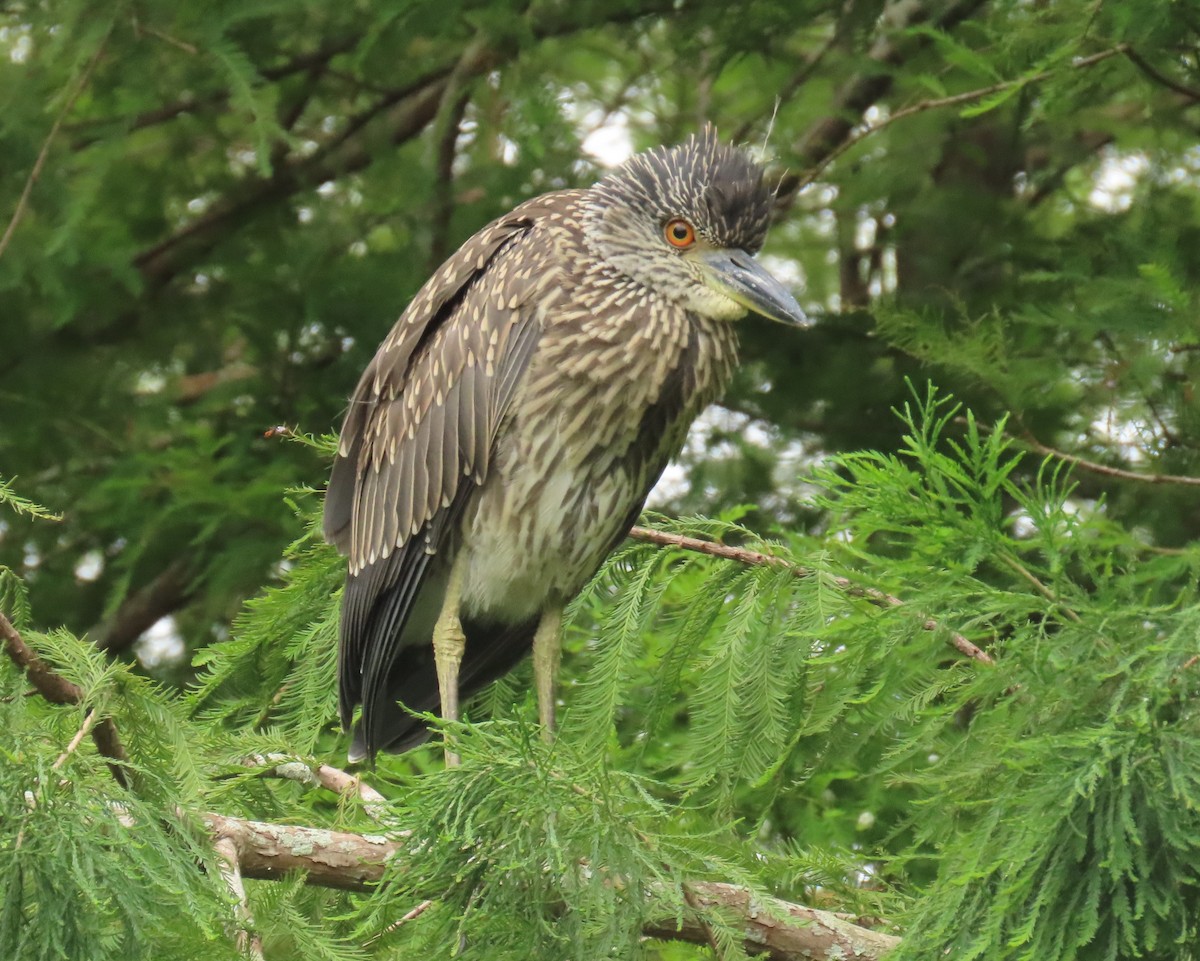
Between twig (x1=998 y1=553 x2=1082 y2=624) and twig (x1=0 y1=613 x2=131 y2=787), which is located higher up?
twig (x1=998 y1=553 x2=1082 y2=624)

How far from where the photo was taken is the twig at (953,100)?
402 centimetres

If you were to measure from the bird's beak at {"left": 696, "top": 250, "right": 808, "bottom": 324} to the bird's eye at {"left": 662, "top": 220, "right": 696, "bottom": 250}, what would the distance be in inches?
2.2

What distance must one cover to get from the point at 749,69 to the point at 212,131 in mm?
2129

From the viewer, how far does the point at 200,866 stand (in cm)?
262

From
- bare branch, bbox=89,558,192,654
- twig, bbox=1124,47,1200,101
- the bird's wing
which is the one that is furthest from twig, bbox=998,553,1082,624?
bare branch, bbox=89,558,192,654

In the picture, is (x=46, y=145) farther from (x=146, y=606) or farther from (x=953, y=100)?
(x=953, y=100)

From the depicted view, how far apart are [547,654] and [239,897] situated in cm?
169

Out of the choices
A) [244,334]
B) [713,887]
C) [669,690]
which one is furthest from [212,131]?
[713,887]

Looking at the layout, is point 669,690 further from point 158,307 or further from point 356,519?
point 158,307

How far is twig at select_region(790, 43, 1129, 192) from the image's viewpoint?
4023 mm

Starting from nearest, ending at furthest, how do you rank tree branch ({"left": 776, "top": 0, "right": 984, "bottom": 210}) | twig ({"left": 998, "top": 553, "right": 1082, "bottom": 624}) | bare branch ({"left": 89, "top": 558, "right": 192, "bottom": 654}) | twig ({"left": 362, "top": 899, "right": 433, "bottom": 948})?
twig ({"left": 998, "top": 553, "right": 1082, "bottom": 624}), twig ({"left": 362, "top": 899, "right": 433, "bottom": 948}), tree branch ({"left": 776, "top": 0, "right": 984, "bottom": 210}), bare branch ({"left": 89, "top": 558, "right": 192, "bottom": 654})

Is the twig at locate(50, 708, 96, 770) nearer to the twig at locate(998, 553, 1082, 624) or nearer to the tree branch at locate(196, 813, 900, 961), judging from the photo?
Result: the tree branch at locate(196, 813, 900, 961)

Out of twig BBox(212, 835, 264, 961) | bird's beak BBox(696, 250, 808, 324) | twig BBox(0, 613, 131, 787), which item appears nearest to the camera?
twig BBox(0, 613, 131, 787)

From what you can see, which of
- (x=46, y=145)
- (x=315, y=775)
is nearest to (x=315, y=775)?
(x=315, y=775)
